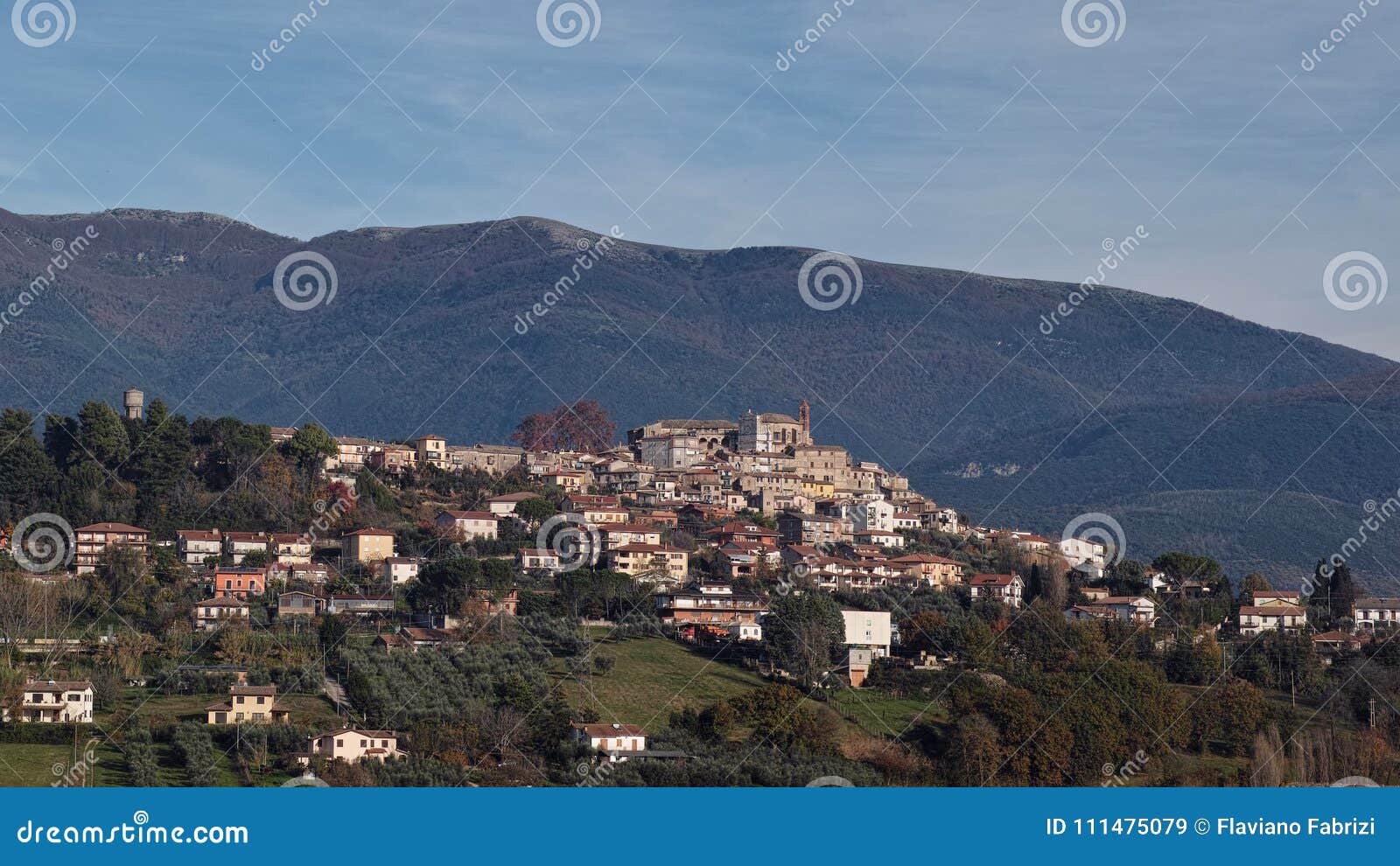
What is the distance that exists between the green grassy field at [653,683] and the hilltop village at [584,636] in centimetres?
14

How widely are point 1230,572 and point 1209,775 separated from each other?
85.9 meters

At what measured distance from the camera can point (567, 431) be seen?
358 ft

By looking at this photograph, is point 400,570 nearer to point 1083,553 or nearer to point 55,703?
point 55,703

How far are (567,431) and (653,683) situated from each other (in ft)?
185

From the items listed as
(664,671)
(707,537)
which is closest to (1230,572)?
(707,537)

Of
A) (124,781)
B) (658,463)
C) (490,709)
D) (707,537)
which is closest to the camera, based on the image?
(124,781)

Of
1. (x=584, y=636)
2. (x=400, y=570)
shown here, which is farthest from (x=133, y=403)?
(x=584, y=636)

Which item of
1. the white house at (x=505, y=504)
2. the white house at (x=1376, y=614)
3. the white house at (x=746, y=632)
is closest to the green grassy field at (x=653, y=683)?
the white house at (x=746, y=632)

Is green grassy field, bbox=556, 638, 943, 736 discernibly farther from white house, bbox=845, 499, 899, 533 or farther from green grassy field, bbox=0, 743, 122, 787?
white house, bbox=845, 499, 899, 533

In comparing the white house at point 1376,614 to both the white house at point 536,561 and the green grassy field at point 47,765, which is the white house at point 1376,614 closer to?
the white house at point 536,561

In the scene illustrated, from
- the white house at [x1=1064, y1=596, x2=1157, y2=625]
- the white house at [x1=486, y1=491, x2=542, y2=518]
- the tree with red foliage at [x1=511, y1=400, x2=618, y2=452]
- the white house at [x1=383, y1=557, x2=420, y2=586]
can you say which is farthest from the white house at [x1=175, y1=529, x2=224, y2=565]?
the tree with red foliage at [x1=511, y1=400, x2=618, y2=452]

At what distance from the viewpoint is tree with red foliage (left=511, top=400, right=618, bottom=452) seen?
350 feet

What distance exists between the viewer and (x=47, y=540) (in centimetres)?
6581

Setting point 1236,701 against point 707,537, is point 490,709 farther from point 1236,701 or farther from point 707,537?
point 707,537
